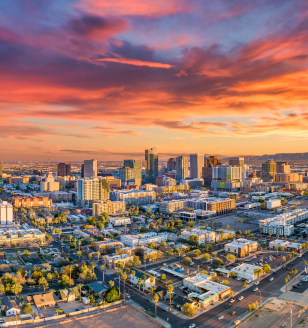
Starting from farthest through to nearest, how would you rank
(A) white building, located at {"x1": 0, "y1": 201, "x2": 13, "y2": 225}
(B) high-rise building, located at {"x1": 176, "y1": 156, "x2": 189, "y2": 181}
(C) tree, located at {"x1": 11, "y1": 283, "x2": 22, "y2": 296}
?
(B) high-rise building, located at {"x1": 176, "y1": 156, "x2": 189, "y2": 181}
(A) white building, located at {"x1": 0, "y1": 201, "x2": 13, "y2": 225}
(C) tree, located at {"x1": 11, "y1": 283, "x2": 22, "y2": 296}

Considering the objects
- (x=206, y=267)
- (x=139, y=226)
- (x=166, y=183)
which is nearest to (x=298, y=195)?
(x=166, y=183)

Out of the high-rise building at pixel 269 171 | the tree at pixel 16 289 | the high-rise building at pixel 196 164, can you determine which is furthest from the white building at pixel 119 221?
the high-rise building at pixel 269 171

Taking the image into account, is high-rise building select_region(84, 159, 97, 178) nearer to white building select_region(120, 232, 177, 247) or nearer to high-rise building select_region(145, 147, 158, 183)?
high-rise building select_region(145, 147, 158, 183)

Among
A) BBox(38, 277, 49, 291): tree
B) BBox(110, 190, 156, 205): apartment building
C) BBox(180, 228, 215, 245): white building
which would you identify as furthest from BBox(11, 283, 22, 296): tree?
BBox(110, 190, 156, 205): apartment building

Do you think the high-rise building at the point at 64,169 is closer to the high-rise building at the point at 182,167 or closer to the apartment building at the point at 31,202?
the high-rise building at the point at 182,167

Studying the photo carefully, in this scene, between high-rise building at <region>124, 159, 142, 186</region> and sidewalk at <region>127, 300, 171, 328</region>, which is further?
high-rise building at <region>124, 159, 142, 186</region>

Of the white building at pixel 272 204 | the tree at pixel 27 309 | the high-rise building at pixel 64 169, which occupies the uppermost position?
the high-rise building at pixel 64 169

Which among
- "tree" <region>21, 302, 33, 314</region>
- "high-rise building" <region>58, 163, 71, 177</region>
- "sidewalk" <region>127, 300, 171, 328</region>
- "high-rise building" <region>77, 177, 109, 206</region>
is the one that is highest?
"high-rise building" <region>58, 163, 71, 177</region>
